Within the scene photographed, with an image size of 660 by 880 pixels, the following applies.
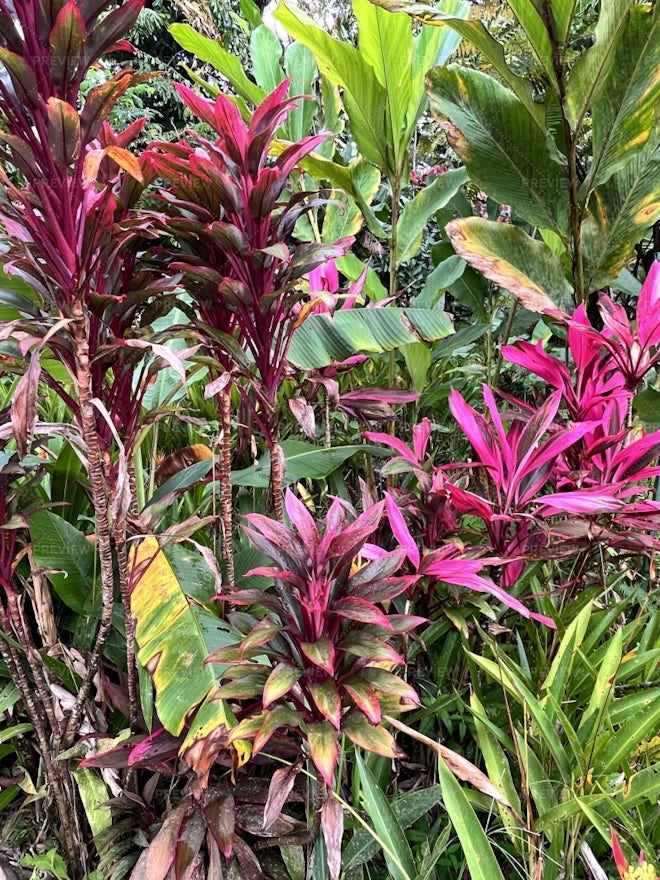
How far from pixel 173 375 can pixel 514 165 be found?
0.90 m

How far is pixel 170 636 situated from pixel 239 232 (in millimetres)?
592

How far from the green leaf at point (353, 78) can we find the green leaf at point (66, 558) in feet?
3.52

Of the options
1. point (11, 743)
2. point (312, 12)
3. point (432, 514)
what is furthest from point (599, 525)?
point (312, 12)

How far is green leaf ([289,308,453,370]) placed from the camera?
1.22 meters

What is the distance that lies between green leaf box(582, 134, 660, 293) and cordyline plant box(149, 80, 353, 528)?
0.69 m

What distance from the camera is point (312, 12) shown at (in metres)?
4.16

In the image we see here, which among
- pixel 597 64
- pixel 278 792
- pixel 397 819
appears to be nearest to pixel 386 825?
pixel 397 819

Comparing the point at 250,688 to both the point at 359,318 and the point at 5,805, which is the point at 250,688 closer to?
the point at 5,805

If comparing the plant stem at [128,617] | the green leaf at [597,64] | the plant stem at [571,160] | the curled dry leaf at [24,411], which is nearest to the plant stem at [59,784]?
the plant stem at [128,617]

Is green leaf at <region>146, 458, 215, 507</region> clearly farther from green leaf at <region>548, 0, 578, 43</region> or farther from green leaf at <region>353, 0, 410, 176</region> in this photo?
green leaf at <region>548, 0, 578, 43</region>

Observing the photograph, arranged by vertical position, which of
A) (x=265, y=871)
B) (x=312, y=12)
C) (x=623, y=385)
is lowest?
(x=265, y=871)

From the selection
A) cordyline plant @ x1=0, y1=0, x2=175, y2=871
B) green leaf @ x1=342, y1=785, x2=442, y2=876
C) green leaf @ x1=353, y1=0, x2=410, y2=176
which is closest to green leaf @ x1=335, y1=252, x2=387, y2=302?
green leaf @ x1=353, y1=0, x2=410, y2=176

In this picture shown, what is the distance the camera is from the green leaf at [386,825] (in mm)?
776

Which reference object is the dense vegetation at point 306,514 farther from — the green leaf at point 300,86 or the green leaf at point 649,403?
the green leaf at point 300,86
